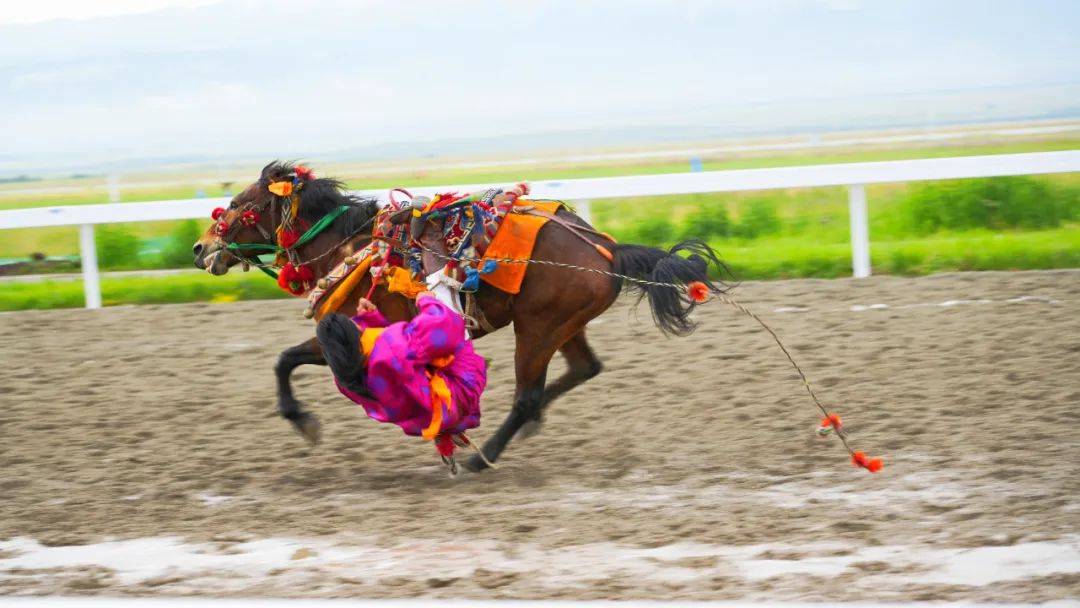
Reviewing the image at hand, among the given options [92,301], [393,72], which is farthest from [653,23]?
[92,301]

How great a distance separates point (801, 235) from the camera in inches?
529

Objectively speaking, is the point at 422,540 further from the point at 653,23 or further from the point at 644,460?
the point at 653,23

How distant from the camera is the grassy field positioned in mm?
11180

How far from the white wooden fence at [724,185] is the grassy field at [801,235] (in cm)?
54

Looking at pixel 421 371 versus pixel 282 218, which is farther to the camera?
pixel 282 218

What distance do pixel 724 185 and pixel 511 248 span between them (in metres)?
5.58

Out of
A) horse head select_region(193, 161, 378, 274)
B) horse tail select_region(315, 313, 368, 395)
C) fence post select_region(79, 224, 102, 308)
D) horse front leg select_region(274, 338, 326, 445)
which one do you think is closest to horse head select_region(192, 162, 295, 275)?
horse head select_region(193, 161, 378, 274)

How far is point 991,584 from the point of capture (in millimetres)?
4324

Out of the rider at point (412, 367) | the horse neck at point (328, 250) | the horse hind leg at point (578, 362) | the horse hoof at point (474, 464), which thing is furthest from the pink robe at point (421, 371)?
the horse hind leg at point (578, 362)

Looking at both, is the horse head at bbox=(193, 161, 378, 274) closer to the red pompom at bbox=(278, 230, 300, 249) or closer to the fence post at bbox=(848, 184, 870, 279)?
the red pompom at bbox=(278, 230, 300, 249)

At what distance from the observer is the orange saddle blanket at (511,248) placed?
6.18 m

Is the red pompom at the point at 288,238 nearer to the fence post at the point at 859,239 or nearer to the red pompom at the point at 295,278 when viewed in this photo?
the red pompom at the point at 295,278

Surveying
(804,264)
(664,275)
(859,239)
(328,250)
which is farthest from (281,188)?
(804,264)

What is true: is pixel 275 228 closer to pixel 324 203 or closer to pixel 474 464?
pixel 324 203
